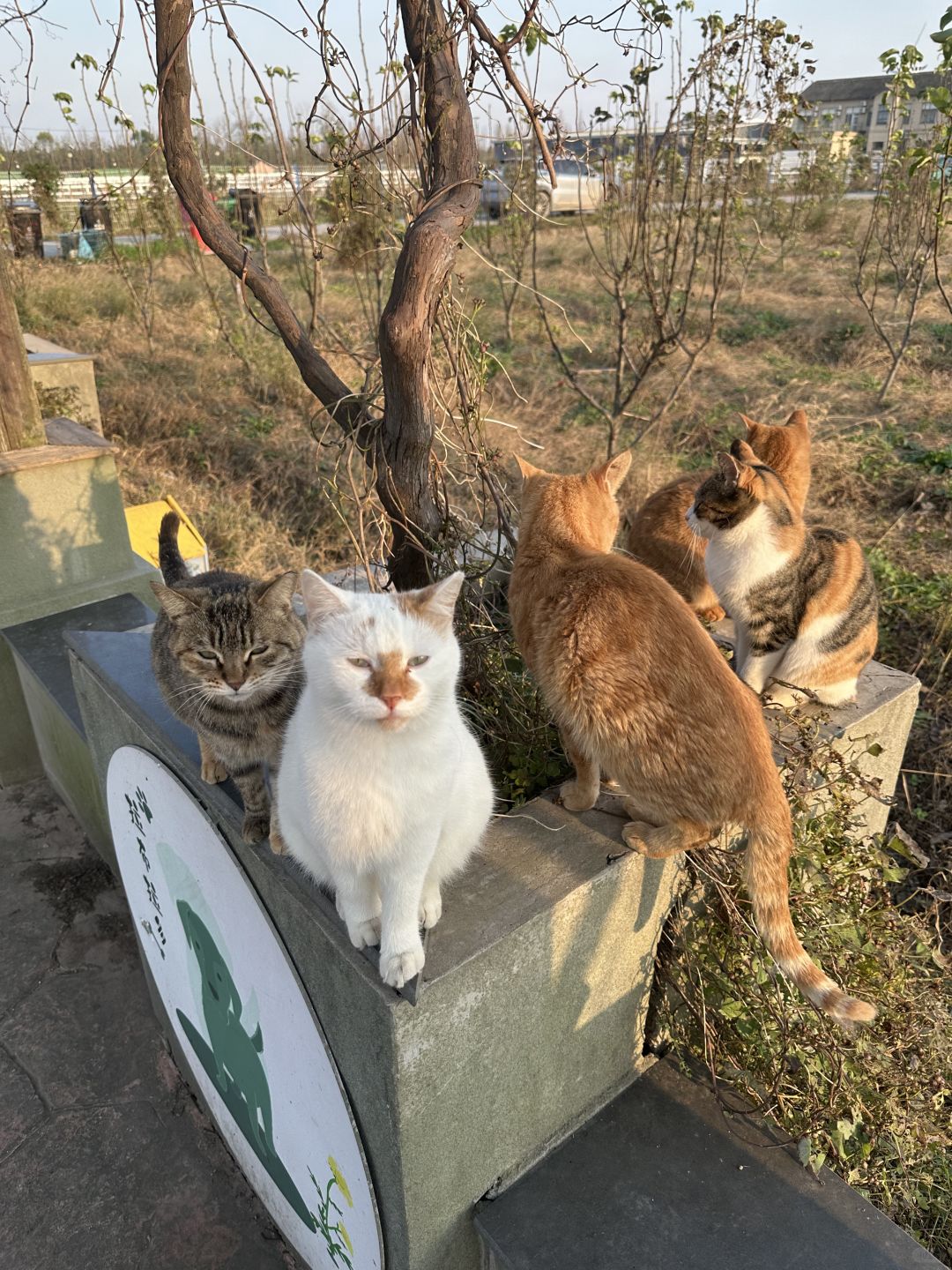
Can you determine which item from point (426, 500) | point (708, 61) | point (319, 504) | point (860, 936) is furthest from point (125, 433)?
point (860, 936)

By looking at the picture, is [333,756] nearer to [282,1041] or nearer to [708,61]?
[282,1041]

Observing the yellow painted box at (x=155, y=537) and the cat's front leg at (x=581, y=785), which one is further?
the yellow painted box at (x=155, y=537)

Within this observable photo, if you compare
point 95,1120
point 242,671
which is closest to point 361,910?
point 242,671

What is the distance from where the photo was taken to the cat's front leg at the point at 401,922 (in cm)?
133

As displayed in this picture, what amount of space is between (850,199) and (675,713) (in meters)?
16.1

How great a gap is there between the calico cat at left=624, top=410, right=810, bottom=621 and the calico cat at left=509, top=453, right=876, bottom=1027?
0.80 m

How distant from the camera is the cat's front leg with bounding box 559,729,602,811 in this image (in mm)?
1782

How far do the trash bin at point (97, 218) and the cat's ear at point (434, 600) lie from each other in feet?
21.2

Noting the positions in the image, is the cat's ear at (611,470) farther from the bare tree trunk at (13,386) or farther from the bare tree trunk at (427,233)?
the bare tree trunk at (13,386)

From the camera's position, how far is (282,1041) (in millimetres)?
1808

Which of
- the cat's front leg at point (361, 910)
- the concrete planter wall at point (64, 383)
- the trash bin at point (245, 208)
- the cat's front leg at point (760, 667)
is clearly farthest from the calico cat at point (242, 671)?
the trash bin at point (245, 208)

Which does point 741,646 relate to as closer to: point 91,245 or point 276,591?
point 276,591

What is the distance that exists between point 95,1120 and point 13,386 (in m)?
2.98

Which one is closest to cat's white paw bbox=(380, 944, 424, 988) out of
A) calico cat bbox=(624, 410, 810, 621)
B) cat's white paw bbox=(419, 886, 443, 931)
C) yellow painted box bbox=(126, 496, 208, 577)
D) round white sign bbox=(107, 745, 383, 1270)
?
cat's white paw bbox=(419, 886, 443, 931)
